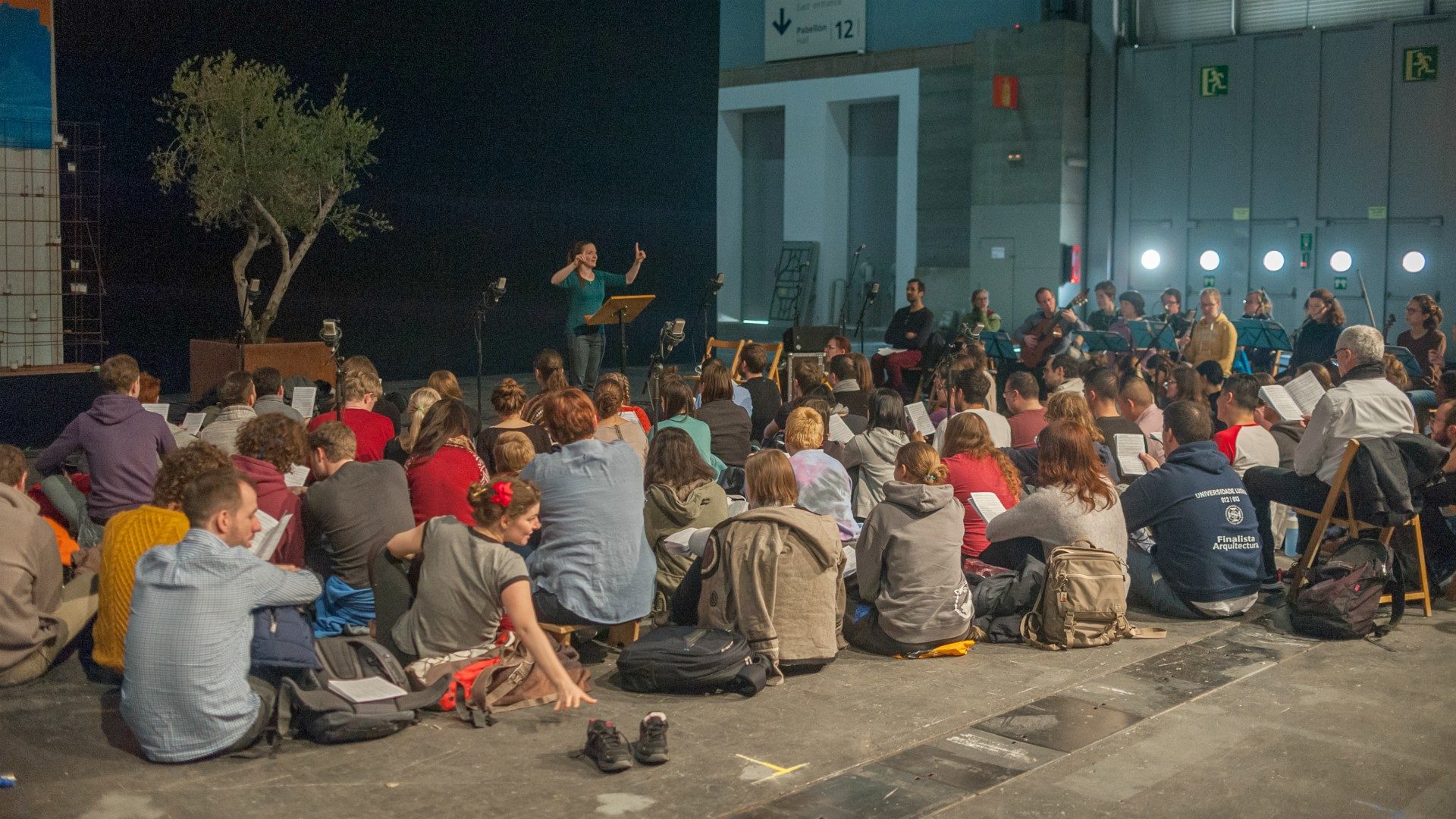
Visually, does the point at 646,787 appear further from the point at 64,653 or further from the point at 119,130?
the point at 119,130

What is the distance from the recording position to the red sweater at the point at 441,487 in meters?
5.09

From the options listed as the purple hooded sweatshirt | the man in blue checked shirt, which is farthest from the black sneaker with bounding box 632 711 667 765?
the purple hooded sweatshirt

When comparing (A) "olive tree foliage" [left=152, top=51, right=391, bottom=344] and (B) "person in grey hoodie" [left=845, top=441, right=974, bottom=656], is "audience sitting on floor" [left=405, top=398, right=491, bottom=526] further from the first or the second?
(A) "olive tree foliage" [left=152, top=51, right=391, bottom=344]

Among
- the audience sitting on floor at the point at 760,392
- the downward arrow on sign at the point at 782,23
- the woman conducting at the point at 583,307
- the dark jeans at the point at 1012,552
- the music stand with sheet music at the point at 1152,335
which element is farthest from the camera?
the downward arrow on sign at the point at 782,23

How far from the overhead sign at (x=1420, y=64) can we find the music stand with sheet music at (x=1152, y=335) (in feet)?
14.2

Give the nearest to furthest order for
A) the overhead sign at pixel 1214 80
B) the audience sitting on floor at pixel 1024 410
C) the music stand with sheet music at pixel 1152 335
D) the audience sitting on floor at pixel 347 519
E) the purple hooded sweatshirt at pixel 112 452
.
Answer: the audience sitting on floor at pixel 347 519, the purple hooded sweatshirt at pixel 112 452, the audience sitting on floor at pixel 1024 410, the music stand with sheet music at pixel 1152 335, the overhead sign at pixel 1214 80

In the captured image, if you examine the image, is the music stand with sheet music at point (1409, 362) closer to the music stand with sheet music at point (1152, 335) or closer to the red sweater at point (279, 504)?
the music stand with sheet music at point (1152, 335)

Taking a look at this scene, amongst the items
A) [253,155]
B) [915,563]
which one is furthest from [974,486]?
[253,155]

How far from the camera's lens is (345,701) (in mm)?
4027

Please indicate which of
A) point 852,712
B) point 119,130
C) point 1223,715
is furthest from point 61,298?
point 1223,715

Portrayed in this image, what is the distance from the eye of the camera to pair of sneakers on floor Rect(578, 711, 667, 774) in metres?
3.81

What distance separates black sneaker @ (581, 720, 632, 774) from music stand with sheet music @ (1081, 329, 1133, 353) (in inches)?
312

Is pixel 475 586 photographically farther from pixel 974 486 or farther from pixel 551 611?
pixel 974 486

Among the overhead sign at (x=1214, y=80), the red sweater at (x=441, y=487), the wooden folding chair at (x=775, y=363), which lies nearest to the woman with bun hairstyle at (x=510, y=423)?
the red sweater at (x=441, y=487)
